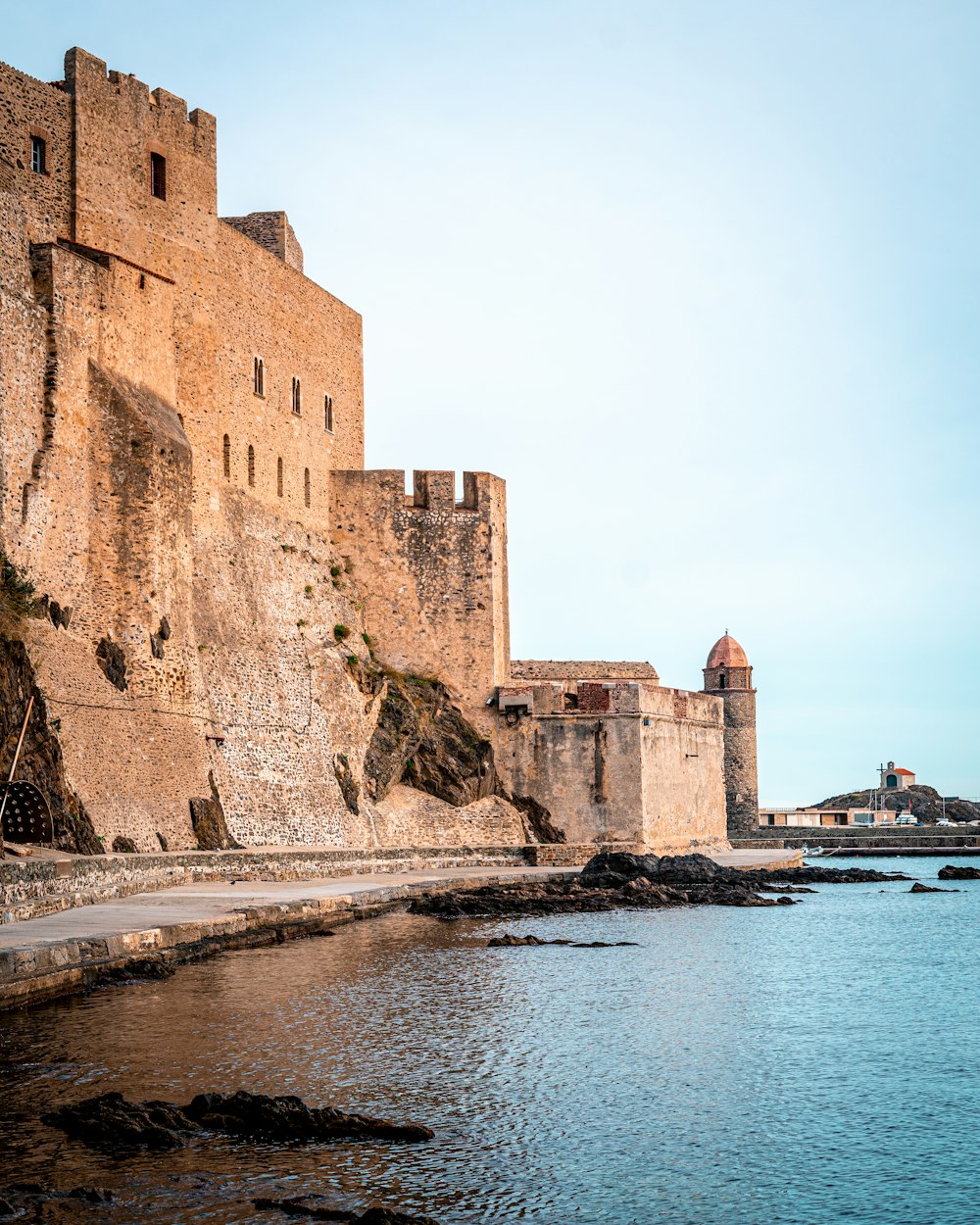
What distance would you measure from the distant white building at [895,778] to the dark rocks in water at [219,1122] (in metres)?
81.2

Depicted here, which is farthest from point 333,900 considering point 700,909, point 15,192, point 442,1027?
point 15,192

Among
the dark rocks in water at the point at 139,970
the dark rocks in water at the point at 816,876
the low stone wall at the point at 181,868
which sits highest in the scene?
the low stone wall at the point at 181,868

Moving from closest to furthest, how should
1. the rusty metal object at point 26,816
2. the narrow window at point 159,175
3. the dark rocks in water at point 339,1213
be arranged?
the dark rocks in water at point 339,1213 < the rusty metal object at point 26,816 < the narrow window at point 159,175

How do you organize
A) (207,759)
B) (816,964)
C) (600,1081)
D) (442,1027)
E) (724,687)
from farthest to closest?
(724,687) < (207,759) < (816,964) < (442,1027) < (600,1081)

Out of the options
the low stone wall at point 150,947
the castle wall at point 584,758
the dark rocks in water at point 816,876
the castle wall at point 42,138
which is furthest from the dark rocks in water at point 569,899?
the castle wall at point 42,138

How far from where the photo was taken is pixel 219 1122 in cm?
827

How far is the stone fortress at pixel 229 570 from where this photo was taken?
67.2ft

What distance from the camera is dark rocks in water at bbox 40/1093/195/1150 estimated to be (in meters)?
7.92

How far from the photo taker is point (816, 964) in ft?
58.6

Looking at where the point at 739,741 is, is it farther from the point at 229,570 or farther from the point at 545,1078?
the point at 545,1078

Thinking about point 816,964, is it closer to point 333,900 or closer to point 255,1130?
point 333,900

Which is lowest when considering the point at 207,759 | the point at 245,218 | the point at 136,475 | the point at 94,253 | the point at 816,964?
the point at 816,964

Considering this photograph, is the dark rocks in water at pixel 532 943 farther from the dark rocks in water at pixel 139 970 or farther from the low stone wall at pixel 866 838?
the low stone wall at pixel 866 838

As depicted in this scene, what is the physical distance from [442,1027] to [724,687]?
47.7 m
